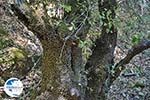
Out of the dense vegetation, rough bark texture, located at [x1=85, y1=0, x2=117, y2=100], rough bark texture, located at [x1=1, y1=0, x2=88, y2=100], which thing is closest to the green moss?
the dense vegetation

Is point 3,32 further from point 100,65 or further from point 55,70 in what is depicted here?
point 55,70

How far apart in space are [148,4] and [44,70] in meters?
2.55

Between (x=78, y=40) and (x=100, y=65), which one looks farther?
(x=100, y=65)

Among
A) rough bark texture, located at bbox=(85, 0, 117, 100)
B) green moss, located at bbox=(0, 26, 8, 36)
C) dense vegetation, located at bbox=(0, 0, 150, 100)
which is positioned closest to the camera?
dense vegetation, located at bbox=(0, 0, 150, 100)

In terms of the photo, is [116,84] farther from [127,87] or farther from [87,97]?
[87,97]

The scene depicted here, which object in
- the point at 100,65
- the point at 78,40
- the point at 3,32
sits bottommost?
the point at 100,65

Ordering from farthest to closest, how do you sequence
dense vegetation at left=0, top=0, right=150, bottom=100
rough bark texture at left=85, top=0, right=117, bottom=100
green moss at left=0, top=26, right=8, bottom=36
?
1. green moss at left=0, top=26, right=8, bottom=36
2. rough bark texture at left=85, top=0, right=117, bottom=100
3. dense vegetation at left=0, top=0, right=150, bottom=100

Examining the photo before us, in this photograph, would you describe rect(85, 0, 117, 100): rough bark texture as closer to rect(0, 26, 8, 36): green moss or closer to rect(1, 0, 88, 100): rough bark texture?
rect(1, 0, 88, 100): rough bark texture

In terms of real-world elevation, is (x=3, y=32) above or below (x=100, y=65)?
above

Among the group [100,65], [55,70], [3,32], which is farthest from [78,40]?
[3,32]

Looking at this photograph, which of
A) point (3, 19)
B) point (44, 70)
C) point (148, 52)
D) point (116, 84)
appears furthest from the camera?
point (148, 52)

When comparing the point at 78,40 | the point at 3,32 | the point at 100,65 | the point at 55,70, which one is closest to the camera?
the point at 55,70

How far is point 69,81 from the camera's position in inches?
132

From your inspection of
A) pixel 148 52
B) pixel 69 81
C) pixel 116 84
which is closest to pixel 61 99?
pixel 69 81
